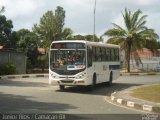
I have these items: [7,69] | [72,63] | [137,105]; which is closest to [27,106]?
[137,105]

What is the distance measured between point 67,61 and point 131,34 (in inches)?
1283


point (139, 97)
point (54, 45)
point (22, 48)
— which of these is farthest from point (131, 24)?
point (139, 97)

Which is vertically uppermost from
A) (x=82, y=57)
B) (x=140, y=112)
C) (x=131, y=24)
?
(x=131, y=24)

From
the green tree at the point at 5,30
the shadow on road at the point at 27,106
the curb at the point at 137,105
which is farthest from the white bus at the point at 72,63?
the green tree at the point at 5,30

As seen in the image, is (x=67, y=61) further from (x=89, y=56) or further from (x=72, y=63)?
(x=89, y=56)

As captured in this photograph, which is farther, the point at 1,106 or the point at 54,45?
the point at 54,45

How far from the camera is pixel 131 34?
178 feet

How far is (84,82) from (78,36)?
2856 inches

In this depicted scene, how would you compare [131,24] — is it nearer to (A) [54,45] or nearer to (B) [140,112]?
(A) [54,45]

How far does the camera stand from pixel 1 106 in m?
15.4

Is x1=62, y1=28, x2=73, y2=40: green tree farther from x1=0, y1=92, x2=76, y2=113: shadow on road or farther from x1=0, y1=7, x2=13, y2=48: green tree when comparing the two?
x1=0, y1=92, x2=76, y2=113: shadow on road

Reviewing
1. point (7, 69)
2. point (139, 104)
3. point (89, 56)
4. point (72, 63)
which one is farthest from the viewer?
point (7, 69)

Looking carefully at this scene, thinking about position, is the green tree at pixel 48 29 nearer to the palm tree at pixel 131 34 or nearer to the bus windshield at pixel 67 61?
the palm tree at pixel 131 34

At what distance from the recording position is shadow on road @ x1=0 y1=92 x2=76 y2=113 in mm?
14344
